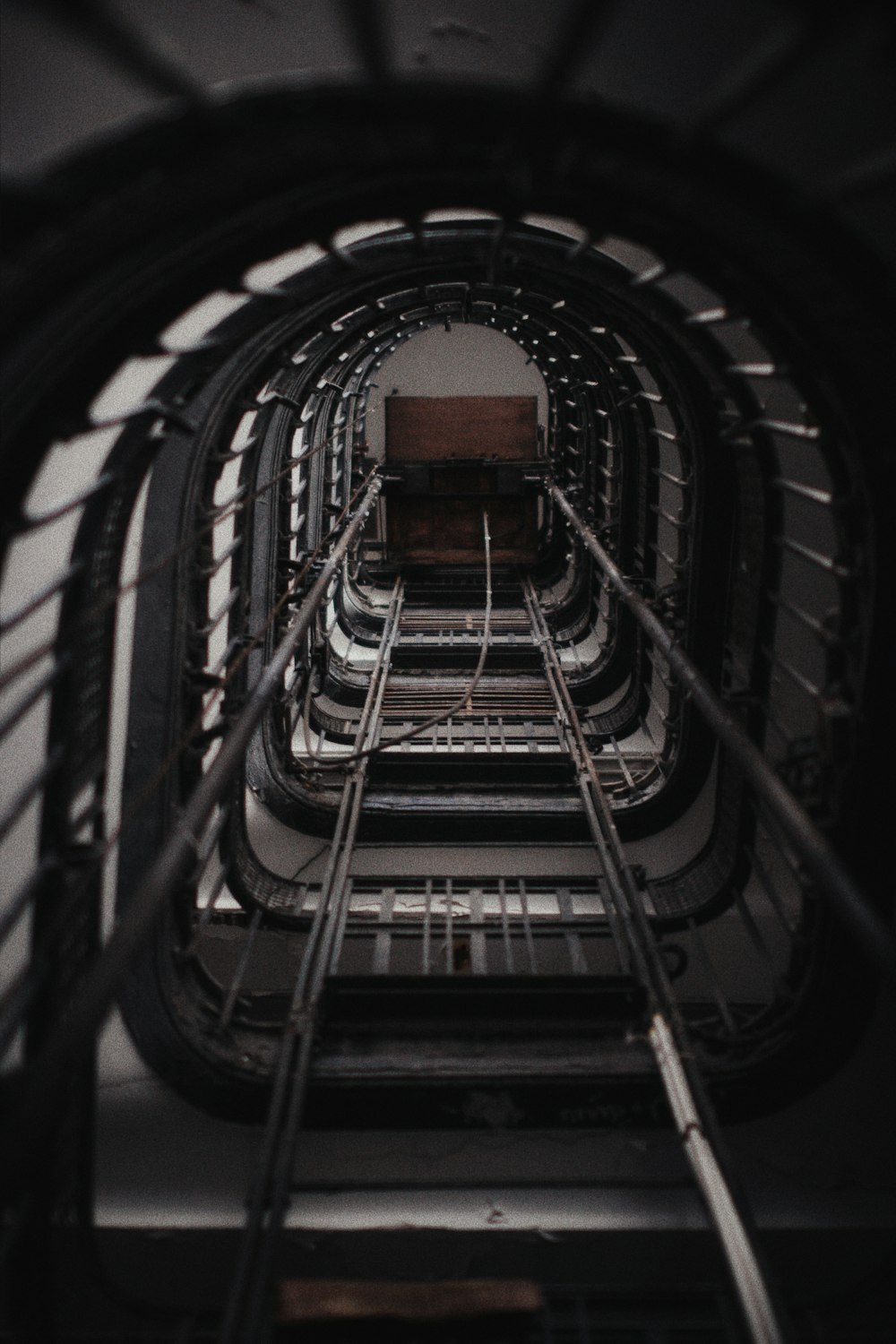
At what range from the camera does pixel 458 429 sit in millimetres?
10539

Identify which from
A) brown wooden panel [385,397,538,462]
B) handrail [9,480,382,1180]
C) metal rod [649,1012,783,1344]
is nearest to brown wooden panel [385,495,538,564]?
brown wooden panel [385,397,538,462]

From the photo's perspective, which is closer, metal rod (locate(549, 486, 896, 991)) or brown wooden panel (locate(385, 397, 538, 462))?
metal rod (locate(549, 486, 896, 991))

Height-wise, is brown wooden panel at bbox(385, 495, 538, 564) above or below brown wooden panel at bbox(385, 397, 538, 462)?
below

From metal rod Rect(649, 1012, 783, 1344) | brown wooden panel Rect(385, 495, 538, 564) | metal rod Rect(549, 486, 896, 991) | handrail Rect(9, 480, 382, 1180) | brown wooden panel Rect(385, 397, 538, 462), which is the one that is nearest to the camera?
handrail Rect(9, 480, 382, 1180)

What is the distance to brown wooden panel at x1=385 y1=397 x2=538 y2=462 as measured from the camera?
10406 millimetres

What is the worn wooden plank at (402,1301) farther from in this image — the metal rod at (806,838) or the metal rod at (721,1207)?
the metal rod at (806,838)

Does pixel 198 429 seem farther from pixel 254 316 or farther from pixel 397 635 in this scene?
pixel 397 635

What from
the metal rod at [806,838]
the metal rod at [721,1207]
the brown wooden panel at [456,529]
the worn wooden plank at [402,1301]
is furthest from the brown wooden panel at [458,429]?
the worn wooden plank at [402,1301]

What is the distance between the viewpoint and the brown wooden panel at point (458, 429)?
10406 mm

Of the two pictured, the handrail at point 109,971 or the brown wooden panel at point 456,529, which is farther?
the brown wooden panel at point 456,529

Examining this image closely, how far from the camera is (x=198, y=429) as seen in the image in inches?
145

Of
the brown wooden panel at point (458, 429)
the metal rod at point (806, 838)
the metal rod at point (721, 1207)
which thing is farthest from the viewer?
the brown wooden panel at point (458, 429)

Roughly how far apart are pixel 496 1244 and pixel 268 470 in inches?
162

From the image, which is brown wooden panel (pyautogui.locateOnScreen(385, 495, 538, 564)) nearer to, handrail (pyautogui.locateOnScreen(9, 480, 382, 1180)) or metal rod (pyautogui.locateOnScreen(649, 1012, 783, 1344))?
metal rod (pyautogui.locateOnScreen(649, 1012, 783, 1344))
